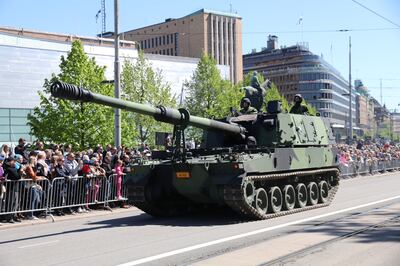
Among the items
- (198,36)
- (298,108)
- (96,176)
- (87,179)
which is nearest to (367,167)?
(298,108)

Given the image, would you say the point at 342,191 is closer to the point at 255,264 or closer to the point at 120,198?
the point at 120,198

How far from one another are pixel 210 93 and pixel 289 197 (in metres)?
28.6

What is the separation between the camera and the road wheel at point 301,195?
15.0 m

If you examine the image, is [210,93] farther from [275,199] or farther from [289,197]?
[275,199]

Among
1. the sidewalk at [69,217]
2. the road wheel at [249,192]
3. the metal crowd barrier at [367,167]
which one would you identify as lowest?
the sidewalk at [69,217]

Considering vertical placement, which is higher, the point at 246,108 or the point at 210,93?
the point at 210,93

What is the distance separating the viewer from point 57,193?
14742mm

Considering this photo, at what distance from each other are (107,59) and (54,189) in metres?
43.1

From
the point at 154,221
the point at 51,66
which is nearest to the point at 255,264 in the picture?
the point at 154,221

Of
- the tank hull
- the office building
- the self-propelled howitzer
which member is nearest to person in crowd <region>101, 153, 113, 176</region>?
the self-propelled howitzer

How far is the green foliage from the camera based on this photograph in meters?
42.3

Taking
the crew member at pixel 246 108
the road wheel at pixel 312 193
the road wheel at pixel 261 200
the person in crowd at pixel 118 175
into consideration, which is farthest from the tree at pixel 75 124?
the road wheel at pixel 261 200

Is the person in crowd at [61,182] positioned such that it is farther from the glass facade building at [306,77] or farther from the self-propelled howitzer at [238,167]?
the glass facade building at [306,77]

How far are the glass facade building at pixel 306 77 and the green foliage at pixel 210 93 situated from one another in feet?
227
